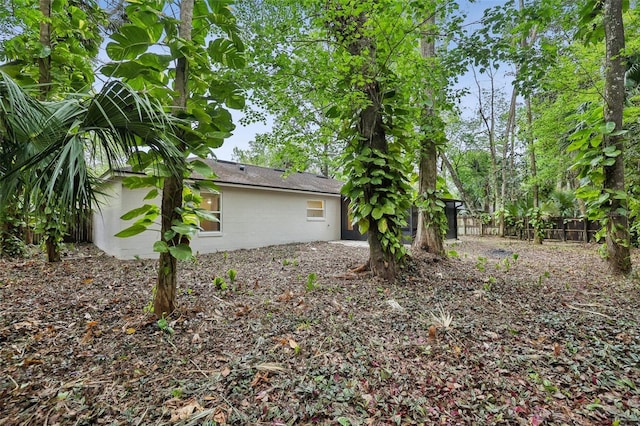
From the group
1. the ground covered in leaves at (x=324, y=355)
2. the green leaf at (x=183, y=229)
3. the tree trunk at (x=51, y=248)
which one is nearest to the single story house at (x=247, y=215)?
the tree trunk at (x=51, y=248)

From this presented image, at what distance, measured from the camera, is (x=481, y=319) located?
297cm

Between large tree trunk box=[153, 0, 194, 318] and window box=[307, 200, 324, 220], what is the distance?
8526 mm

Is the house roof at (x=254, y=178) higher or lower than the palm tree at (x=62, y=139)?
higher

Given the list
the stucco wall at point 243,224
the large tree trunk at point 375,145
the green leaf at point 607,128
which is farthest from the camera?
the stucco wall at point 243,224

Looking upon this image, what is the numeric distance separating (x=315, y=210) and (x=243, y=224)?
3.58 m

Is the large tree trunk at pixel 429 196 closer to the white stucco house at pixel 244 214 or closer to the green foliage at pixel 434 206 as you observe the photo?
the green foliage at pixel 434 206

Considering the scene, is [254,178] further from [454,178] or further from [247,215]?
[454,178]

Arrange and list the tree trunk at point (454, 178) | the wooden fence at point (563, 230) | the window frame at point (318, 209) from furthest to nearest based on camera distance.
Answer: the tree trunk at point (454, 178), the window frame at point (318, 209), the wooden fence at point (563, 230)

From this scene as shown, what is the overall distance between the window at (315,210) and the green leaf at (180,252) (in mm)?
8688

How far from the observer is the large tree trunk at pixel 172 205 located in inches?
108

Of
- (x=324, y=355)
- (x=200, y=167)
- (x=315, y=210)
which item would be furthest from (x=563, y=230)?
(x=200, y=167)

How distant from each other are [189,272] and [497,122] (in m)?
20.9

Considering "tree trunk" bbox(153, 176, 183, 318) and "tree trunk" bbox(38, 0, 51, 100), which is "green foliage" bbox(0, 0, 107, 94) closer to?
"tree trunk" bbox(38, 0, 51, 100)

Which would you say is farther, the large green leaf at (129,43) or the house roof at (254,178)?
the house roof at (254,178)
